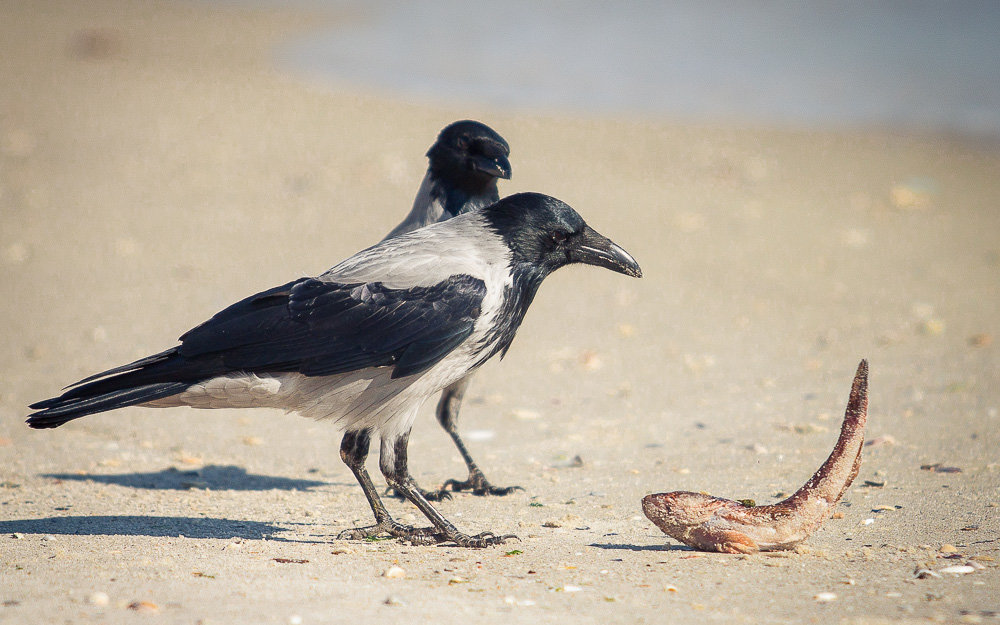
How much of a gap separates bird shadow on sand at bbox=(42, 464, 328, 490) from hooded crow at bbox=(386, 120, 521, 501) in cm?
87

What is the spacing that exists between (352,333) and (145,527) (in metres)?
1.35

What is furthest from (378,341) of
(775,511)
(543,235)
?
(775,511)

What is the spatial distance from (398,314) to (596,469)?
1.91m

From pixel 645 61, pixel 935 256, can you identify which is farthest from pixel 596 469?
pixel 645 61

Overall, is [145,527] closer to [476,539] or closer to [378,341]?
[378,341]

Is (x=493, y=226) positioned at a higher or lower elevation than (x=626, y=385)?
higher

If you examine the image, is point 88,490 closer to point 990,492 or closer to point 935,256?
point 990,492

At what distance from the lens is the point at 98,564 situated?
4047mm

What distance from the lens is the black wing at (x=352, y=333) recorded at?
4.43m

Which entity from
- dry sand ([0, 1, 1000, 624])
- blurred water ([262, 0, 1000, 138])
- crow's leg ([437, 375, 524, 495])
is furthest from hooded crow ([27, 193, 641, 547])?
blurred water ([262, 0, 1000, 138])

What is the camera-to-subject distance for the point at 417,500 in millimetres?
4715

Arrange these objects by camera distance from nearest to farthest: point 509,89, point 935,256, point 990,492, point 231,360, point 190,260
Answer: point 231,360, point 990,492, point 190,260, point 935,256, point 509,89

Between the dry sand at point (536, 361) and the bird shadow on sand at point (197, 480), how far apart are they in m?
0.03

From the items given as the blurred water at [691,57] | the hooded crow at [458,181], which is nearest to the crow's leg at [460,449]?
the hooded crow at [458,181]
